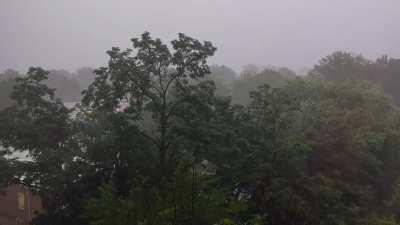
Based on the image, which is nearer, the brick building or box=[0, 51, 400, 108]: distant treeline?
the brick building

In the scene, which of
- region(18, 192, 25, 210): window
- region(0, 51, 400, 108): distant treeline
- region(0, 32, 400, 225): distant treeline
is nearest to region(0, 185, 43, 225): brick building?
region(18, 192, 25, 210): window

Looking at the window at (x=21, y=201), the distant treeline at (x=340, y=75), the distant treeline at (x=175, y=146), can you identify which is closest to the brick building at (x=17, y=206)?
the window at (x=21, y=201)

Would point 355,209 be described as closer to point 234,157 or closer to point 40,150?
point 234,157

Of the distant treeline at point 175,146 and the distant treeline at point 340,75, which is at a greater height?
the distant treeline at point 340,75

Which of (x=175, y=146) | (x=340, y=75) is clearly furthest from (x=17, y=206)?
(x=340, y=75)

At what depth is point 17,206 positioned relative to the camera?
63.7 feet

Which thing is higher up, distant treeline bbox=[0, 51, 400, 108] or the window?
distant treeline bbox=[0, 51, 400, 108]

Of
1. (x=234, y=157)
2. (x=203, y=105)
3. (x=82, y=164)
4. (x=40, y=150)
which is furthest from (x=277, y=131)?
(x=40, y=150)

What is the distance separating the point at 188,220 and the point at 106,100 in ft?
20.0

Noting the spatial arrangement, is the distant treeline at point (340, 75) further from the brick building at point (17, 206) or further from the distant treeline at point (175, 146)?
the distant treeline at point (175, 146)

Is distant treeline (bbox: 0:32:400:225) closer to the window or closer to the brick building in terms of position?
the brick building

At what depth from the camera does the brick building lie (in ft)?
62.4

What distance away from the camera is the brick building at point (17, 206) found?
19.0m

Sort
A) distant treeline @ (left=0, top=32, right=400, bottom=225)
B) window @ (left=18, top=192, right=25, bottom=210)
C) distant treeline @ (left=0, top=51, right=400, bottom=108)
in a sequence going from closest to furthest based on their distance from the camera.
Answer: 1. distant treeline @ (left=0, top=32, right=400, bottom=225)
2. window @ (left=18, top=192, right=25, bottom=210)
3. distant treeline @ (left=0, top=51, right=400, bottom=108)
